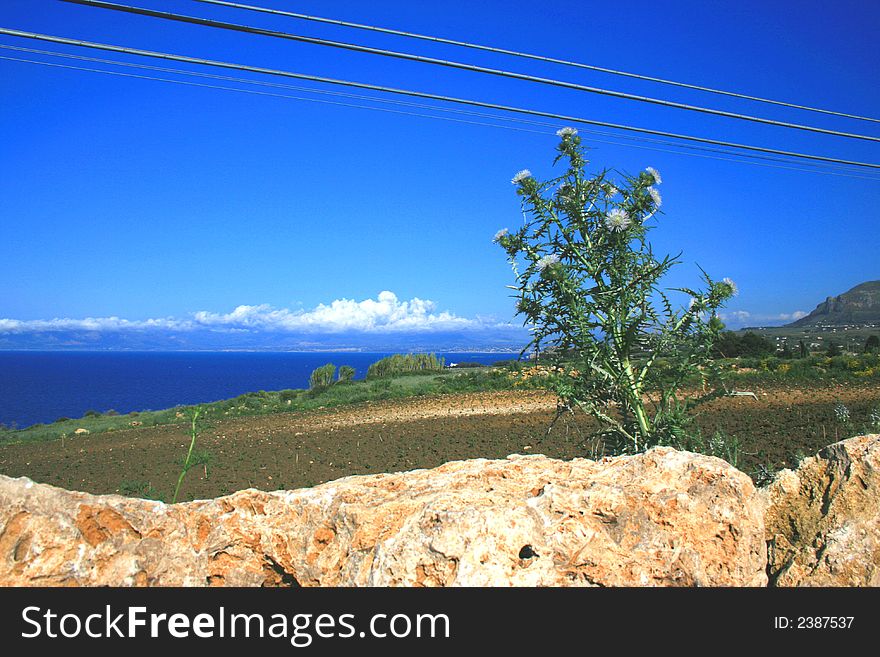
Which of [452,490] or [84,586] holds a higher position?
[452,490]

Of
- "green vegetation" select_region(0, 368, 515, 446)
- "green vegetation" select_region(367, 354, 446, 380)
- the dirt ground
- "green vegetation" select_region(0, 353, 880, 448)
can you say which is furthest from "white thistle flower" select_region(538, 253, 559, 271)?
"green vegetation" select_region(367, 354, 446, 380)

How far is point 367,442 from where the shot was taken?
16.0m

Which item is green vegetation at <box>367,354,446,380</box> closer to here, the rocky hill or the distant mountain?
the rocky hill

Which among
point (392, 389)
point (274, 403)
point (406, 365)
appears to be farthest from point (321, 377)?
point (392, 389)

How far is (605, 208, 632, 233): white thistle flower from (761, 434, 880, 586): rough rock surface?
7.21 feet

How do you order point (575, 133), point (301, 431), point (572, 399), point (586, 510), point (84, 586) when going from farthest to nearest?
point (301, 431)
point (575, 133)
point (572, 399)
point (586, 510)
point (84, 586)

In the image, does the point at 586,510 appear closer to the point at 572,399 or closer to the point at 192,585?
the point at 192,585

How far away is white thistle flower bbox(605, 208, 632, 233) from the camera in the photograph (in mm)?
4527

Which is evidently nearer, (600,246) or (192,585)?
(192,585)

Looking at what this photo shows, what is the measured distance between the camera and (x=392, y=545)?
2.36m

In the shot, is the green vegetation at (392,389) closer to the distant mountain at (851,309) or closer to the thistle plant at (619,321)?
the thistle plant at (619,321)

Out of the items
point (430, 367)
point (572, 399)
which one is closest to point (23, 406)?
point (430, 367)

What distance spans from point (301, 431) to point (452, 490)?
17.7 m

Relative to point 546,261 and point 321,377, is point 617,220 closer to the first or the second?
point 546,261
